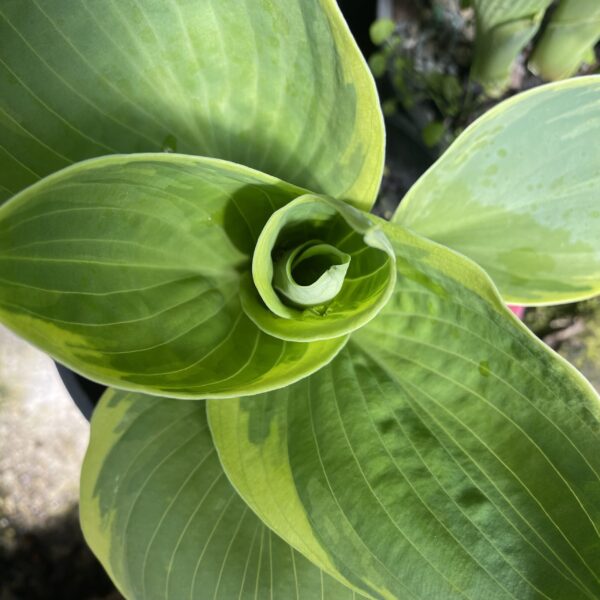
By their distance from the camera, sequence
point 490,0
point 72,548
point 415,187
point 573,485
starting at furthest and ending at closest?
point 72,548
point 490,0
point 415,187
point 573,485

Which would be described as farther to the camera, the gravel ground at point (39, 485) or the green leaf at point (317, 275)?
the gravel ground at point (39, 485)

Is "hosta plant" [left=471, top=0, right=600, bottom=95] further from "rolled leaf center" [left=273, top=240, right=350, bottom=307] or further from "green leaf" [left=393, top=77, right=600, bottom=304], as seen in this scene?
"rolled leaf center" [left=273, top=240, right=350, bottom=307]

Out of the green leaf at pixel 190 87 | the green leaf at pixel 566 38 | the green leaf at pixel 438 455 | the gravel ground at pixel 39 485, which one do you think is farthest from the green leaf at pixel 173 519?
the green leaf at pixel 566 38

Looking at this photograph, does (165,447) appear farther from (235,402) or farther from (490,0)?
(490,0)

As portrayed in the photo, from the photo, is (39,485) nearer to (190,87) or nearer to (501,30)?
(190,87)

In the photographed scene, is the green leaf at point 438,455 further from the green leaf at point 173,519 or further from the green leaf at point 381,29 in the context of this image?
the green leaf at point 381,29

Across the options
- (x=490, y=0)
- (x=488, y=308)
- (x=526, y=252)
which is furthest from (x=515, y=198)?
(x=490, y=0)

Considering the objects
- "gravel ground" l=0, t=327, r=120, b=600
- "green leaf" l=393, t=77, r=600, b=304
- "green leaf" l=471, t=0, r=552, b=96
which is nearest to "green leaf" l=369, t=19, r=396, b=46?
"green leaf" l=471, t=0, r=552, b=96

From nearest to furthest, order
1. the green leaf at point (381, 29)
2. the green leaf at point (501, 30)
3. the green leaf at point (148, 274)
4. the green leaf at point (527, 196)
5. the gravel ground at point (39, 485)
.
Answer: the green leaf at point (148, 274) < the green leaf at point (527, 196) < the green leaf at point (501, 30) < the green leaf at point (381, 29) < the gravel ground at point (39, 485)
